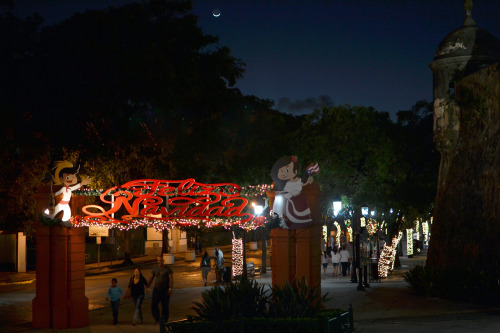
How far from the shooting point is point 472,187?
77.5 ft

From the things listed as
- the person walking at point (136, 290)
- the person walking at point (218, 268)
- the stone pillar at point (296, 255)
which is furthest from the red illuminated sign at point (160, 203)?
the person walking at point (218, 268)

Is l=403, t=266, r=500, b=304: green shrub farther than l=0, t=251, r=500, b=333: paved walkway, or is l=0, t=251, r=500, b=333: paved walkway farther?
l=403, t=266, r=500, b=304: green shrub

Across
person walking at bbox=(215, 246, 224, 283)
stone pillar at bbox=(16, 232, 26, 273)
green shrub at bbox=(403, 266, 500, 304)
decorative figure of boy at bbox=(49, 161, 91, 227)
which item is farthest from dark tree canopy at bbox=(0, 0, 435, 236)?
decorative figure of boy at bbox=(49, 161, 91, 227)

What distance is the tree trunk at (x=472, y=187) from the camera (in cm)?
2242

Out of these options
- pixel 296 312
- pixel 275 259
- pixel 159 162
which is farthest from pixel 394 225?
pixel 296 312

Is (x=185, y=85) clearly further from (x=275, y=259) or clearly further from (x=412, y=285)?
(x=275, y=259)

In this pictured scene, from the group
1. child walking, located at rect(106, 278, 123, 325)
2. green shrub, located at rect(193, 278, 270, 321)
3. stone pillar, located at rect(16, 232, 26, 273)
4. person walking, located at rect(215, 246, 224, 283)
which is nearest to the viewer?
green shrub, located at rect(193, 278, 270, 321)

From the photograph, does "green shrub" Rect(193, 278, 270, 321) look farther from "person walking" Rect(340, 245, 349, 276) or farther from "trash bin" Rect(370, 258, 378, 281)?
"person walking" Rect(340, 245, 349, 276)

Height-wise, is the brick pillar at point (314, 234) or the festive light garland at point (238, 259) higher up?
the brick pillar at point (314, 234)

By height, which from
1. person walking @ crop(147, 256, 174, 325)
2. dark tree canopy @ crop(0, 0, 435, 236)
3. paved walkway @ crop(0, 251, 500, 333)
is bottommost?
paved walkway @ crop(0, 251, 500, 333)

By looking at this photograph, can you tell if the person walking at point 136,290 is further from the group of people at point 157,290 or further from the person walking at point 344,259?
the person walking at point 344,259

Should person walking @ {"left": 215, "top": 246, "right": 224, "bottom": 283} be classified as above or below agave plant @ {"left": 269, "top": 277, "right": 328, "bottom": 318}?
below

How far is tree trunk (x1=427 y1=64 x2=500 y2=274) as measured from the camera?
22422 millimetres

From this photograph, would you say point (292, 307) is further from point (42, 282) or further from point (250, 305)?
point (42, 282)
